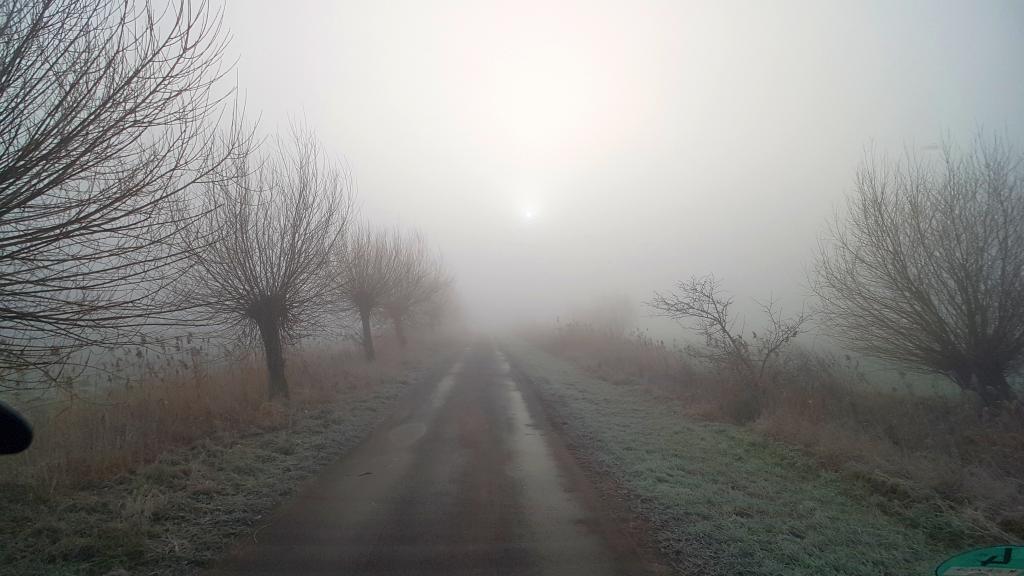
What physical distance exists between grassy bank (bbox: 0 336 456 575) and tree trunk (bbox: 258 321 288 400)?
3.88ft

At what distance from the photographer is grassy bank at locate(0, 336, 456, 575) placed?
4633 mm

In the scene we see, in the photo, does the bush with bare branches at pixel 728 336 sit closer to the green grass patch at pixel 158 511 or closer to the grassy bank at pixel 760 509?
the grassy bank at pixel 760 509

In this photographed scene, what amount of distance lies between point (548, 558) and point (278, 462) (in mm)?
4867

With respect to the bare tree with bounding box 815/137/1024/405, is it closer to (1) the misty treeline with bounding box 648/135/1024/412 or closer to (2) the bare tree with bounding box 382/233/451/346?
(1) the misty treeline with bounding box 648/135/1024/412

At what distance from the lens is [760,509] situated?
5914mm

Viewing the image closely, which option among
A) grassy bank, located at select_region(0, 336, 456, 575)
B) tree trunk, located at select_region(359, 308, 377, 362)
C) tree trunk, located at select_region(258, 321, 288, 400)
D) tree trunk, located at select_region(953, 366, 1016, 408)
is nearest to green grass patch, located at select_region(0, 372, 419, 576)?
grassy bank, located at select_region(0, 336, 456, 575)

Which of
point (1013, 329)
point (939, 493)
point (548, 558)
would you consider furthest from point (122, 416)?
point (1013, 329)

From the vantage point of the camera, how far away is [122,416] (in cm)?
835

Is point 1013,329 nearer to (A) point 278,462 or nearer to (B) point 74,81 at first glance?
(A) point 278,462

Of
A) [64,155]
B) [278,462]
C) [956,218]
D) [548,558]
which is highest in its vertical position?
[64,155]

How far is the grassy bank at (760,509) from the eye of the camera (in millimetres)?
4754

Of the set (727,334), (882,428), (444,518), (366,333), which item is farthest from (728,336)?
(366,333)

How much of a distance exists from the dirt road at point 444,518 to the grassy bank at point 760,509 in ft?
2.23

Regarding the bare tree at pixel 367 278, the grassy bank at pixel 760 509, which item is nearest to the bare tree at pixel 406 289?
the bare tree at pixel 367 278
